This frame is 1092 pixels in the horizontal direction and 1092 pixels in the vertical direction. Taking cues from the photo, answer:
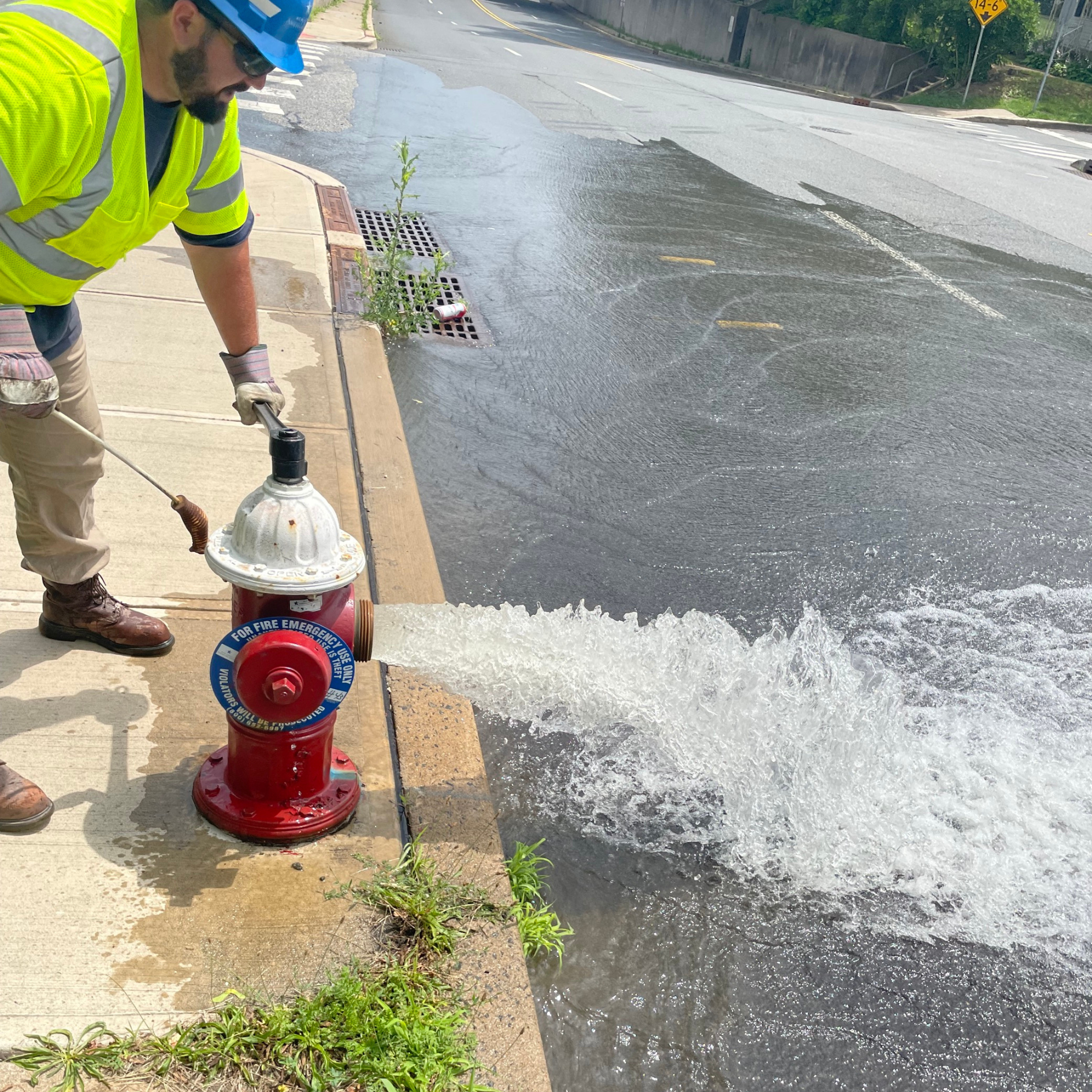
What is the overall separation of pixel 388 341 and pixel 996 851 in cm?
382

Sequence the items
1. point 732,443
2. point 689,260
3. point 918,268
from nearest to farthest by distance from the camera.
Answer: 1. point 732,443
2. point 689,260
3. point 918,268

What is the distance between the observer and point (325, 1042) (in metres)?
1.92

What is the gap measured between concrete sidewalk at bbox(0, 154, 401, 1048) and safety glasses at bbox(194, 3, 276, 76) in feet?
4.64

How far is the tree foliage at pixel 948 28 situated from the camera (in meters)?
25.4

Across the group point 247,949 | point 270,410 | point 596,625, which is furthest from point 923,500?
point 247,949

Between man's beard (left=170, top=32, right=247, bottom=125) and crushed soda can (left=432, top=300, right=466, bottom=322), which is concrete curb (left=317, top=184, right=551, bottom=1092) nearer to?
crushed soda can (left=432, top=300, right=466, bottom=322)

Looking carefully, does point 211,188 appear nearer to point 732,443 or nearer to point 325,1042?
point 325,1042

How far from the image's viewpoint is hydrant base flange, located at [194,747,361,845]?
7.61ft

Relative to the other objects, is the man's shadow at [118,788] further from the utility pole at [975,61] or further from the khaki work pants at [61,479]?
the utility pole at [975,61]

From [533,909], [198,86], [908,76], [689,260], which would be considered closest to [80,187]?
[198,86]

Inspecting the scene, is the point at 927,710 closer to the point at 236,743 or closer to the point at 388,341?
the point at 236,743

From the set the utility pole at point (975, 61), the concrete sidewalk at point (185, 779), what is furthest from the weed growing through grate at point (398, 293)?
the utility pole at point (975, 61)

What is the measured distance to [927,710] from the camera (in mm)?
3244

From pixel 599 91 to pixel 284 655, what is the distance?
16.4m
